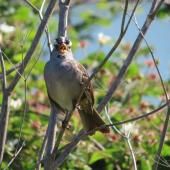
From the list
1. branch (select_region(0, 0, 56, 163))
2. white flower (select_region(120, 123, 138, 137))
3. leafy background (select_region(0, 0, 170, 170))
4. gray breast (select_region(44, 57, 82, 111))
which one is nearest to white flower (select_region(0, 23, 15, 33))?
leafy background (select_region(0, 0, 170, 170))

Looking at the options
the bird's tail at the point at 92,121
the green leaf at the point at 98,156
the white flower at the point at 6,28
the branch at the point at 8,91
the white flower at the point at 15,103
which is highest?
the branch at the point at 8,91

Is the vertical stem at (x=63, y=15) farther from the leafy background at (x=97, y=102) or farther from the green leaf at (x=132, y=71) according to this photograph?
the green leaf at (x=132, y=71)

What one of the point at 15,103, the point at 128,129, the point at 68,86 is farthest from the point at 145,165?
the point at 15,103

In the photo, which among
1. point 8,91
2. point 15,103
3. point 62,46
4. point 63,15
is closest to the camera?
point 8,91

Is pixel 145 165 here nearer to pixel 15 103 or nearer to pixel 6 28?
pixel 15 103

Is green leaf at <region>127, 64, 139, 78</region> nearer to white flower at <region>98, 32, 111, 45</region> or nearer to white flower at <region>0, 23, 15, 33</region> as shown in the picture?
white flower at <region>98, 32, 111, 45</region>

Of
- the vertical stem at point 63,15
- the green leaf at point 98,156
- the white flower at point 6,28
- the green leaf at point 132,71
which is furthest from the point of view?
the white flower at point 6,28

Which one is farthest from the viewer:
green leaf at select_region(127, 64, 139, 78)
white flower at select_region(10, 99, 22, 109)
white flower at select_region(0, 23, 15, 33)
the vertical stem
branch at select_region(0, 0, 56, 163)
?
white flower at select_region(0, 23, 15, 33)

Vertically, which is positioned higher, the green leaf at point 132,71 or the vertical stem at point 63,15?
the vertical stem at point 63,15

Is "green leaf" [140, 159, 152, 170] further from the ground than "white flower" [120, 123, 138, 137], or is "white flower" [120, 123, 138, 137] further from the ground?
"white flower" [120, 123, 138, 137]

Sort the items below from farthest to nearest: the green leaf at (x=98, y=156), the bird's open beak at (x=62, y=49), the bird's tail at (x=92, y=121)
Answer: the green leaf at (x=98, y=156)
the bird's open beak at (x=62, y=49)
the bird's tail at (x=92, y=121)

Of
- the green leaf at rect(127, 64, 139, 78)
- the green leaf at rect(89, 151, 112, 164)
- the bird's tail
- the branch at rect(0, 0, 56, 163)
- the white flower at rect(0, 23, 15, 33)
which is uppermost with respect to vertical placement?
the branch at rect(0, 0, 56, 163)

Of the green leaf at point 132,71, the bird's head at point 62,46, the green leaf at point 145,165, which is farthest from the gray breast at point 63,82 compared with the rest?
the green leaf at point 132,71

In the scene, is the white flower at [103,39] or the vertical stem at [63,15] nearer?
the vertical stem at [63,15]
